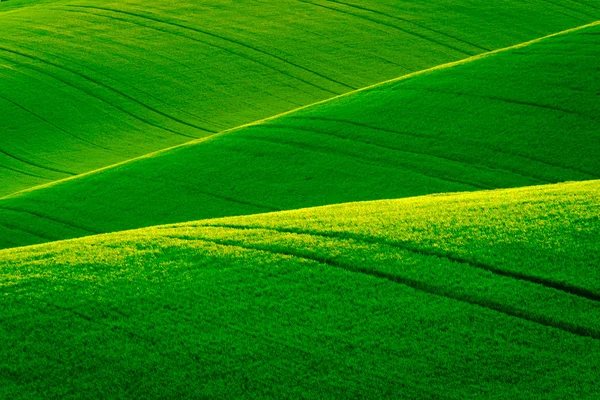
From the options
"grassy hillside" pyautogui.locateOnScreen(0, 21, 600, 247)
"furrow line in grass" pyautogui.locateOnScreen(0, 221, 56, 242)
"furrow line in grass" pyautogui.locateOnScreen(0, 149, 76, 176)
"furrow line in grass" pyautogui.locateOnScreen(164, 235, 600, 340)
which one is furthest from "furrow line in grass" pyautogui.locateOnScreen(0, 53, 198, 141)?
"furrow line in grass" pyautogui.locateOnScreen(164, 235, 600, 340)

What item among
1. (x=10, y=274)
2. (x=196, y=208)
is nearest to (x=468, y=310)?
(x=10, y=274)

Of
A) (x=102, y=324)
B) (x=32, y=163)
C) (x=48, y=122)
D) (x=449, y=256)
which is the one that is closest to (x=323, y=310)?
(x=449, y=256)

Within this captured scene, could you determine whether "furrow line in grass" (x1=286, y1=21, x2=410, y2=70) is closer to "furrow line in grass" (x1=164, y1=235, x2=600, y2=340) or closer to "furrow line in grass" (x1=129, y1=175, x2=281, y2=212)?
"furrow line in grass" (x1=129, y1=175, x2=281, y2=212)

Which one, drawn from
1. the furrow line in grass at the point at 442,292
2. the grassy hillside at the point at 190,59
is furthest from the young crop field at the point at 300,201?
the grassy hillside at the point at 190,59

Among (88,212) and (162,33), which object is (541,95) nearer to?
(88,212)

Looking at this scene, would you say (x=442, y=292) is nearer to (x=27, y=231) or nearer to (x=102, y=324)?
(x=102, y=324)
